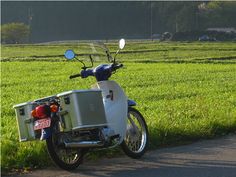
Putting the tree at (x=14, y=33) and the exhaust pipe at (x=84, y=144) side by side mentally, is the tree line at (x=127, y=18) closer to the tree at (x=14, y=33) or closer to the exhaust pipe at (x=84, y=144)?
the tree at (x=14, y=33)

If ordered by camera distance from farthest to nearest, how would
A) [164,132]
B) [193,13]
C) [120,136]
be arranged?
[193,13]
[164,132]
[120,136]

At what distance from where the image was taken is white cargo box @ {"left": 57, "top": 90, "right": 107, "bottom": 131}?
571cm

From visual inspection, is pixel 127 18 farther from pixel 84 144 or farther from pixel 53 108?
pixel 53 108

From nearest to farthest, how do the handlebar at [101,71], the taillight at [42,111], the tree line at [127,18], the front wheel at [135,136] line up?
the taillight at [42,111]
the handlebar at [101,71]
the front wheel at [135,136]
the tree line at [127,18]

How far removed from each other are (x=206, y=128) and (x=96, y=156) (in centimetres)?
248

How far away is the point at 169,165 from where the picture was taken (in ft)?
20.3

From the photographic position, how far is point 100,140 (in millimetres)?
6035

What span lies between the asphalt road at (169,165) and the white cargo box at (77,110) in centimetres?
55

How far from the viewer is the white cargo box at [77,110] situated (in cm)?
571

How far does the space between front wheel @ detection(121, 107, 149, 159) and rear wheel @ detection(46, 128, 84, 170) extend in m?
0.73

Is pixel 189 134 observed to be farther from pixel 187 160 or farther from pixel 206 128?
pixel 187 160

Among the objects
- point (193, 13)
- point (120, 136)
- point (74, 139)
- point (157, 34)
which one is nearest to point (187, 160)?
point (120, 136)

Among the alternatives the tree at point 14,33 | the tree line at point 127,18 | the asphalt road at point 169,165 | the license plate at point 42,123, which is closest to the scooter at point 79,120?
the license plate at point 42,123

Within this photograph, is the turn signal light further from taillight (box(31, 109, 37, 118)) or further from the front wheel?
the front wheel
